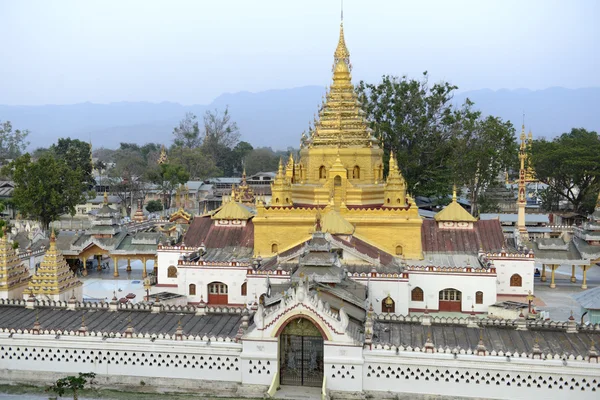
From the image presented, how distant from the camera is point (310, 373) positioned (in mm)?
17641

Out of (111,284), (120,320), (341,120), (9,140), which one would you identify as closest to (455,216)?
(341,120)

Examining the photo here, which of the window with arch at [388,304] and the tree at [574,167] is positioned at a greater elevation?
the tree at [574,167]

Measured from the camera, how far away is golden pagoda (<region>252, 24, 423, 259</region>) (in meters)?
27.2

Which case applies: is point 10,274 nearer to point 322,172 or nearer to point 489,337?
point 322,172

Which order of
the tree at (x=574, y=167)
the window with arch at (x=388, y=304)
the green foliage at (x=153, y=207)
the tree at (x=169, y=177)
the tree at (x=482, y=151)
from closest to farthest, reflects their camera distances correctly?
the window with arch at (x=388, y=304), the tree at (x=482, y=151), the tree at (x=574, y=167), the green foliage at (x=153, y=207), the tree at (x=169, y=177)

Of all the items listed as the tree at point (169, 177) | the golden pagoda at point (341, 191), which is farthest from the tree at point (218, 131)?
the golden pagoda at point (341, 191)

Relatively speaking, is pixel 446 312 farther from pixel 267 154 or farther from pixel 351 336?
pixel 267 154

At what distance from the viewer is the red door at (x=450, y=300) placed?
25391mm

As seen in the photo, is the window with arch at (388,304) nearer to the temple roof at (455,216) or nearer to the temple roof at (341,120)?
the temple roof at (455,216)

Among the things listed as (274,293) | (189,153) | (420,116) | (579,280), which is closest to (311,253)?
(274,293)

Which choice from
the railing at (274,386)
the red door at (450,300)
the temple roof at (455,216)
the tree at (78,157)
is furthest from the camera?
the tree at (78,157)

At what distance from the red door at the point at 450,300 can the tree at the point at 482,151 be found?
19729 mm

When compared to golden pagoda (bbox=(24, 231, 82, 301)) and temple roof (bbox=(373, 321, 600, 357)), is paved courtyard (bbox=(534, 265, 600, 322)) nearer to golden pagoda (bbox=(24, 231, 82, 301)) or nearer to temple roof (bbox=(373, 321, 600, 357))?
temple roof (bbox=(373, 321, 600, 357))

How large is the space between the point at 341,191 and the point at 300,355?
11945mm
